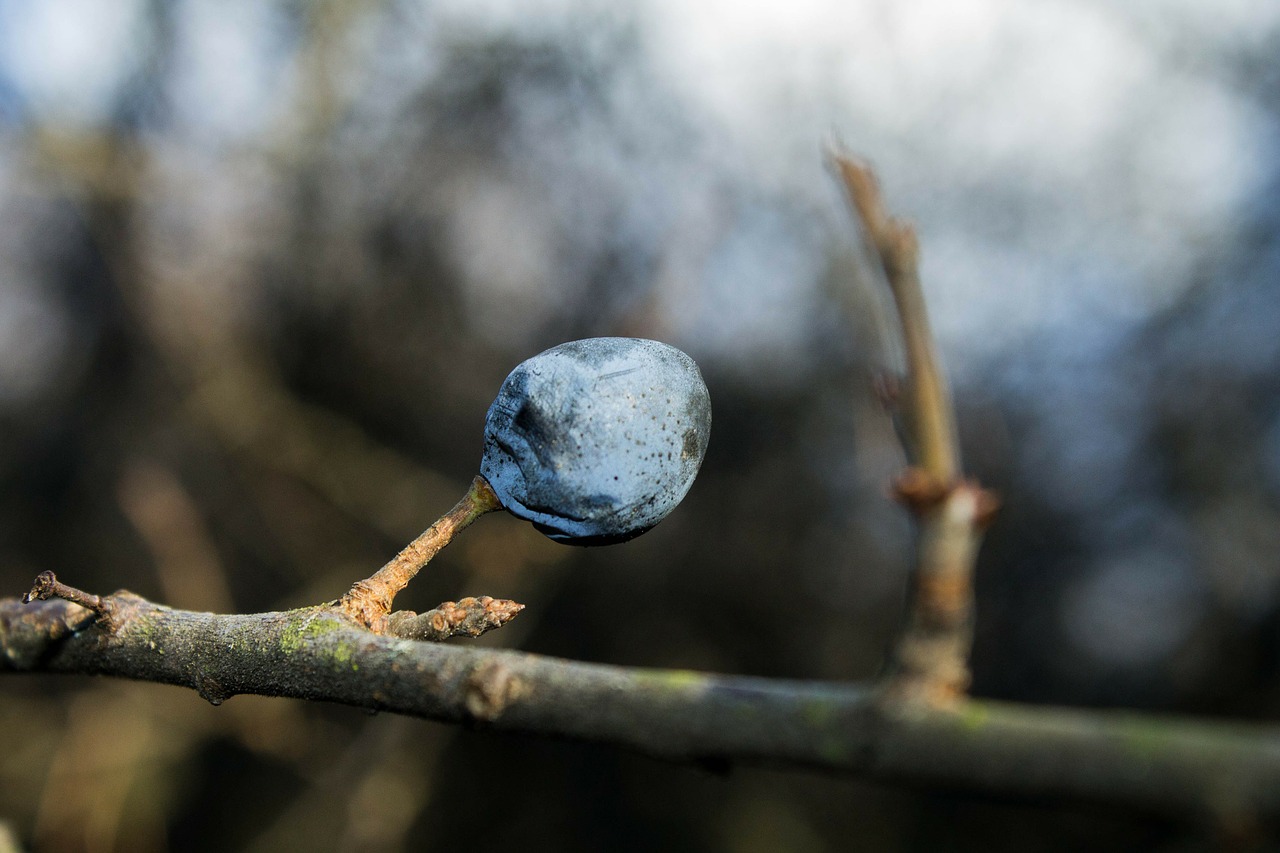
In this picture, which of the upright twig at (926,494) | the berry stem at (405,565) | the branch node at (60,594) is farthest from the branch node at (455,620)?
the upright twig at (926,494)

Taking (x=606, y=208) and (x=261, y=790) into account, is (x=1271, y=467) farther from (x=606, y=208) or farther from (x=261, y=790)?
(x=261, y=790)

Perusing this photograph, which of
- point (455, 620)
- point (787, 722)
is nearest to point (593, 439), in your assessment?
point (455, 620)

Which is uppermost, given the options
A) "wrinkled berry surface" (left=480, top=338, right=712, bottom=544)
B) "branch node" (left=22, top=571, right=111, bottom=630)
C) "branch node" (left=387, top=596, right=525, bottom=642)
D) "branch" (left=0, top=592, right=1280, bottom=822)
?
"wrinkled berry surface" (left=480, top=338, right=712, bottom=544)

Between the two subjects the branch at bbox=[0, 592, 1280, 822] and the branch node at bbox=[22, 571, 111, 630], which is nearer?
the branch at bbox=[0, 592, 1280, 822]

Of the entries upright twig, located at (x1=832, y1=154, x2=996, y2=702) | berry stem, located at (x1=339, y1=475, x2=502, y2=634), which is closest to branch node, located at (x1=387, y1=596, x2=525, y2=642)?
berry stem, located at (x1=339, y1=475, x2=502, y2=634)

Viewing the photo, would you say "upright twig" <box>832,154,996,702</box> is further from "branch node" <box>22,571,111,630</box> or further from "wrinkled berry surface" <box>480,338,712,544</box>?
"branch node" <box>22,571,111,630</box>

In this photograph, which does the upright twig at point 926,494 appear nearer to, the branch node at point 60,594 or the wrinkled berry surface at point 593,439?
the wrinkled berry surface at point 593,439
